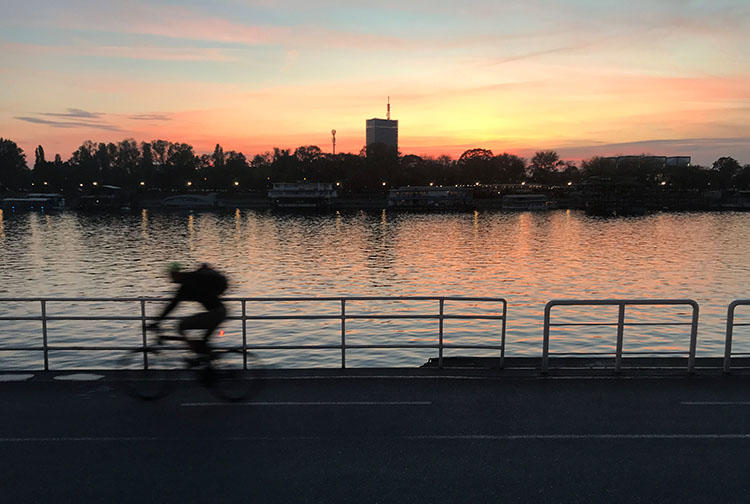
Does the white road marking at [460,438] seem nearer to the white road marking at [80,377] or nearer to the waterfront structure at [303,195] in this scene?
the white road marking at [80,377]

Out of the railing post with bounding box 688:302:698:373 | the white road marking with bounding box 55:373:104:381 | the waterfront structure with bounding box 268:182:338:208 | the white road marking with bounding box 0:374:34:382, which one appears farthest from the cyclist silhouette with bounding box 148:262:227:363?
the waterfront structure with bounding box 268:182:338:208

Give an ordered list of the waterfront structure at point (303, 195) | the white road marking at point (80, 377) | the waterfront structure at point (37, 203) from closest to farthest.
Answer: the white road marking at point (80, 377)
the waterfront structure at point (303, 195)
the waterfront structure at point (37, 203)

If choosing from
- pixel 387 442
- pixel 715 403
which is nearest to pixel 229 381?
pixel 387 442

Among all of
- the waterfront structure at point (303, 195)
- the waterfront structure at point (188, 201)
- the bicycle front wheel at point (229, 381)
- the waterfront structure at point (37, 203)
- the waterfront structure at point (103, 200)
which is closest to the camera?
the bicycle front wheel at point (229, 381)

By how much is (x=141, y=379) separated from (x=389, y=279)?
3946 centimetres

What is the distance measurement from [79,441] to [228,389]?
7.82 feet

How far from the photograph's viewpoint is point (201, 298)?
930 centimetres

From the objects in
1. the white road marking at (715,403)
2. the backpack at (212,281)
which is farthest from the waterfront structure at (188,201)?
the white road marking at (715,403)

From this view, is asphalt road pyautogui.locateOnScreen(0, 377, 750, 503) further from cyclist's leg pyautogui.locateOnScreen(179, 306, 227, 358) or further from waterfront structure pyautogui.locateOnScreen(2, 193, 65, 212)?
waterfront structure pyautogui.locateOnScreen(2, 193, 65, 212)

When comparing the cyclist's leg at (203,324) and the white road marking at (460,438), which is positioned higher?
the cyclist's leg at (203,324)

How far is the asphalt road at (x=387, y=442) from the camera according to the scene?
264 inches

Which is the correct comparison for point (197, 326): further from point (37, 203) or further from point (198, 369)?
point (37, 203)

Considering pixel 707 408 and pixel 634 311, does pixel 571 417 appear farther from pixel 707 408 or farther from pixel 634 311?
A: pixel 634 311

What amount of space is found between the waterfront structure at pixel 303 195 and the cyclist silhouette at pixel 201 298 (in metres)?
175
